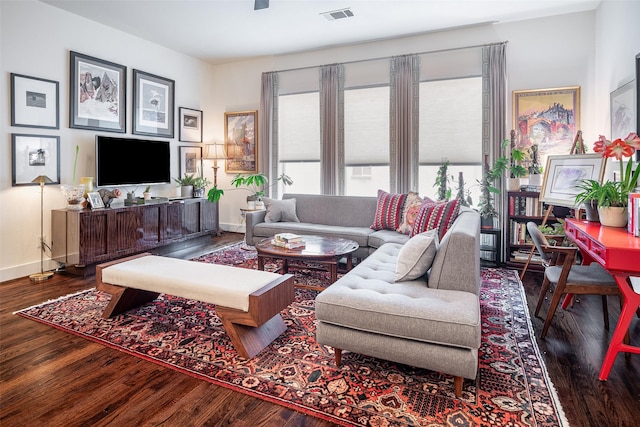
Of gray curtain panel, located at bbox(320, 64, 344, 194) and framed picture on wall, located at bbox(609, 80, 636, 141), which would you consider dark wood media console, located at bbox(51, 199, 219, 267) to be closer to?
gray curtain panel, located at bbox(320, 64, 344, 194)

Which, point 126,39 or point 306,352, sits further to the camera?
point 126,39

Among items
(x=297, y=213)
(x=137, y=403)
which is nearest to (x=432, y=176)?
(x=297, y=213)

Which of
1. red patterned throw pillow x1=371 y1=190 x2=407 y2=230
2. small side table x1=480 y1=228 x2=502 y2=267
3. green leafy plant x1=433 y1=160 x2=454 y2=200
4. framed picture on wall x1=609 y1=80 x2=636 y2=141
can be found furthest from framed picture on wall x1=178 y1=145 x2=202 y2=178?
framed picture on wall x1=609 y1=80 x2=636 y2=141

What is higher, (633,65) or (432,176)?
(633,65)

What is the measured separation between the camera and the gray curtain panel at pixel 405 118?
5.04m

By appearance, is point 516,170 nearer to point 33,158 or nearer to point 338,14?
point 338,14

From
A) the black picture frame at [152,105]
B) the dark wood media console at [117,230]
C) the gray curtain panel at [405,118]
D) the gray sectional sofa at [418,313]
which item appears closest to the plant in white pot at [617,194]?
the gray sectional sofa at [418,313]

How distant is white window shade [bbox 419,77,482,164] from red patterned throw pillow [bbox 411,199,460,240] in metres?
1.43

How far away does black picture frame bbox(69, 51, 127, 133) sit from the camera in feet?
14.4

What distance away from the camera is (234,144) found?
6449 millimetres

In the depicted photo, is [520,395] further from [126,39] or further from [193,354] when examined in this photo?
[126,39]

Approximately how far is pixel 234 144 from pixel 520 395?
5613mm

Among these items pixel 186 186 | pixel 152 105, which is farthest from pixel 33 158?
pixel 186 186

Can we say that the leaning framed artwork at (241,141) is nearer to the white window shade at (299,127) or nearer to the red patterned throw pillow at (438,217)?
the white window shade at (299,127)
